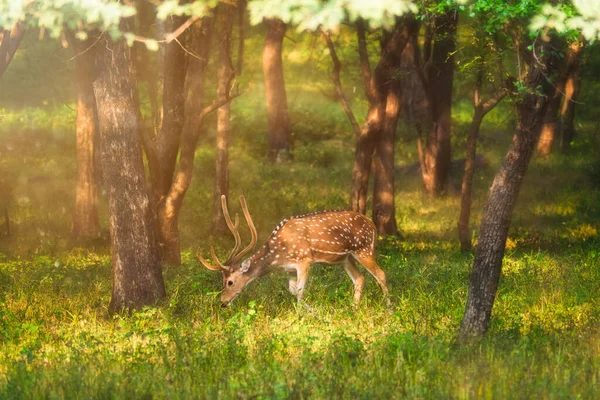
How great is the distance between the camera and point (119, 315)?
1167 cm

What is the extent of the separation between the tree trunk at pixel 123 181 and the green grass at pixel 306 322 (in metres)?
0.40

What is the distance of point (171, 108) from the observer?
15.3m

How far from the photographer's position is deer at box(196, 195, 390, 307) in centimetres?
1241

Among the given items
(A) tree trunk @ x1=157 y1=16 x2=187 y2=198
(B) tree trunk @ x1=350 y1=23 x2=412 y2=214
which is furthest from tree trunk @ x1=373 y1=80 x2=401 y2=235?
(A) tree trunk @ x1=157 y1=16 x2=187 y2=198

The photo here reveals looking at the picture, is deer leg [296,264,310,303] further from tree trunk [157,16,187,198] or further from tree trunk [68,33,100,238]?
tree trunk [68,33,100,238]

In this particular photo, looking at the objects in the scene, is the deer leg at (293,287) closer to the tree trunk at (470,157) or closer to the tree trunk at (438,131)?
the tree trunk at (470,157)

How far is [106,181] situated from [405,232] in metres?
10.4

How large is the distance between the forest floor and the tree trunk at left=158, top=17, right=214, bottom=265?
652 millimetres

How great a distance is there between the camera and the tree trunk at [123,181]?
39.2ft

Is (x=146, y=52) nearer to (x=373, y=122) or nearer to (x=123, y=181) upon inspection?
(x=373, y=122)

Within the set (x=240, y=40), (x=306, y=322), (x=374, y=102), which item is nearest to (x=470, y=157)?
(x=374, y=102)

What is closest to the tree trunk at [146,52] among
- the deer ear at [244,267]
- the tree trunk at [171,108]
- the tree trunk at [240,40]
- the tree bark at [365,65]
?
the tree trunk at [240,40]

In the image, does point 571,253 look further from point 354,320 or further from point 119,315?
point 119,315

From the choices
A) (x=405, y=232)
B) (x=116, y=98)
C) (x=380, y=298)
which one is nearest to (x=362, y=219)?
(x=380, y=298)
